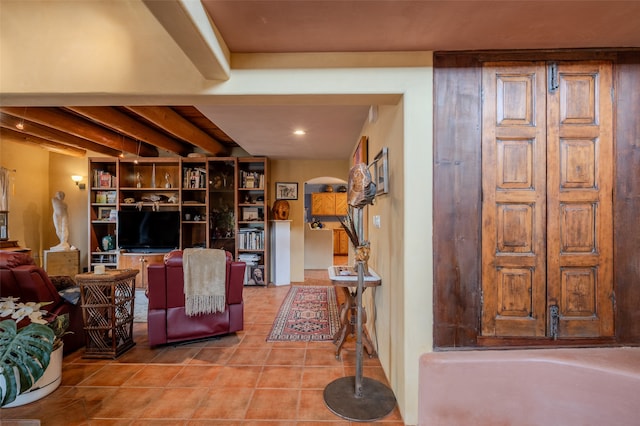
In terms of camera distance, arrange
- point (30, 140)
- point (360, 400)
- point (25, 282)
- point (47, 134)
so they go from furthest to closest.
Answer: point (30, 140)
point (47, 134)
point (25, 282)
point (360, 400)

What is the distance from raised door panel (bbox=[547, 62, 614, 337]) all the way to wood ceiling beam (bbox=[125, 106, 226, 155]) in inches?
140

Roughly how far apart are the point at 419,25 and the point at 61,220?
6.28m

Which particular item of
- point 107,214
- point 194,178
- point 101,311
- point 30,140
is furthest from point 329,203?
point 101,311

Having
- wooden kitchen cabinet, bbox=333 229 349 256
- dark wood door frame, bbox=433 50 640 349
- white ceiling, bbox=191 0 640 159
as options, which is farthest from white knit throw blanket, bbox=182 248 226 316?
wooden kitchen cabinet, bbox=333 229 349 256

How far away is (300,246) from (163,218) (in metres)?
2.47

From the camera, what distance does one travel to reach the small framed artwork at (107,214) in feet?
17.6

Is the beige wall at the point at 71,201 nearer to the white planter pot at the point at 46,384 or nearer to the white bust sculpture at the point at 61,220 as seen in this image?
the white bust sculpture at the point at 61,220

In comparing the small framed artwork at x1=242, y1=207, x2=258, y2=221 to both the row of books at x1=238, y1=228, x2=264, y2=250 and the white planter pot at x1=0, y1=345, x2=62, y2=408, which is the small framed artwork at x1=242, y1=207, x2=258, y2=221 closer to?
the row of books at x1=238, y1=228, x2=264, y2=250

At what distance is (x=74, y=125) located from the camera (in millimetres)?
3801

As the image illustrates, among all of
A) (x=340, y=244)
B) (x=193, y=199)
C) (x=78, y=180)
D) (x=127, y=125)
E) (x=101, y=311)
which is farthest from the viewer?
(x=340, y=244)

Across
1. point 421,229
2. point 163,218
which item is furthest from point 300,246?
point 421,229

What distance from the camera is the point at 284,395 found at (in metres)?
2.06

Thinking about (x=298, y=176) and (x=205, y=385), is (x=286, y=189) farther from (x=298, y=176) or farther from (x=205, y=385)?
(x=205, y=385)

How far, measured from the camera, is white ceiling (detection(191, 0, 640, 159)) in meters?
1.37
